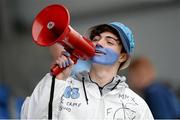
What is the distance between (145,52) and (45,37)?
435 cm

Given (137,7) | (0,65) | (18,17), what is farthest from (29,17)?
(137,7)

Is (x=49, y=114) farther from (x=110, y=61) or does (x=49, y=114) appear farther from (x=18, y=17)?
(x=18, y=17)

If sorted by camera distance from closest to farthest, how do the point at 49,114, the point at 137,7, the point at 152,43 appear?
the point at 49,114 < the point at 137,7 < the point at 152,43

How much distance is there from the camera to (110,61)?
357 centimetres

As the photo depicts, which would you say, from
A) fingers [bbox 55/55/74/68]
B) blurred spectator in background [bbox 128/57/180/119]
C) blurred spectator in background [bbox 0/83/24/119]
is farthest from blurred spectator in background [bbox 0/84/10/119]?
fingers [bbox 55/55/74/68]

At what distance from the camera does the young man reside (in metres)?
3.40

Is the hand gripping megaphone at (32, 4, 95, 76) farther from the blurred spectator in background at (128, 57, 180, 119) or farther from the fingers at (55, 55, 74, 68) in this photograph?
the blurred spectator in background at (128, 57, 180, 119)

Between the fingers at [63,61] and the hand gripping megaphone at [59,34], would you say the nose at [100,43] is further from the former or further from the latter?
the fingers at [63,61]

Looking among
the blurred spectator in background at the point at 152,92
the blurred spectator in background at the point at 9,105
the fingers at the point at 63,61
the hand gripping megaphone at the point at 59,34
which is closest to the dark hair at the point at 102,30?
the hand gripping megaphone at the point at 59,34

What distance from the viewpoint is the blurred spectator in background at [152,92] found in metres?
5.46

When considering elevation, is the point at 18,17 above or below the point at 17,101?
above

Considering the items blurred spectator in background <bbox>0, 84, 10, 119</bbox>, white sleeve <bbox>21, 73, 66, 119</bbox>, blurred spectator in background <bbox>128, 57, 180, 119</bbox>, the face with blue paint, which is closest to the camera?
white sleeve <bbox>21, 73, 66, 119</bbox>

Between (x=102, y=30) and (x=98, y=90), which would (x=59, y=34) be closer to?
(x=102, y=30)

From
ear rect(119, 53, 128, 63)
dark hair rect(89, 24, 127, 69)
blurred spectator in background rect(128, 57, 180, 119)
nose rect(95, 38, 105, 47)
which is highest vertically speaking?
dark hair rect(89, 24, 127, 69)
